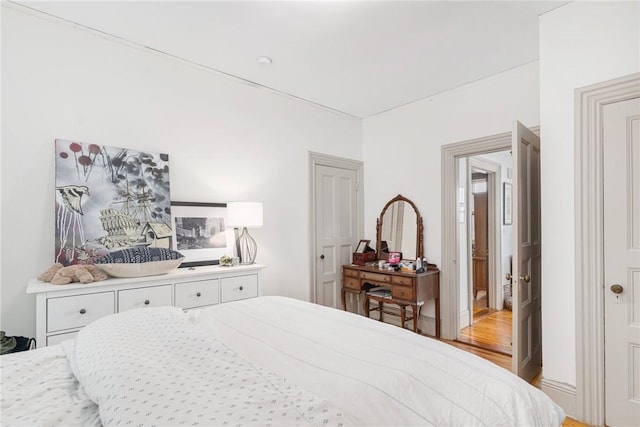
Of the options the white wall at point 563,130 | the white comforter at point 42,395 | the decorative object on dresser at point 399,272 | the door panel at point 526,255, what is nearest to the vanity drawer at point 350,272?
the decorative object on dresser at point 399,272

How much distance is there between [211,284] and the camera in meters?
2.54

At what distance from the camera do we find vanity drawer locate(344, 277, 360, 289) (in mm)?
3895

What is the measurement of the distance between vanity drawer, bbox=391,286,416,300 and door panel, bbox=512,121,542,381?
1.06 m

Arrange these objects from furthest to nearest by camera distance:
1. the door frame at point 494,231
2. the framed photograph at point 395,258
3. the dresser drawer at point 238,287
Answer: the door frame at point 494,231, the framed photograph at point 395,258, the dresser drawer at point 238,287

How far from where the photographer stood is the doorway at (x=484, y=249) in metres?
3.94

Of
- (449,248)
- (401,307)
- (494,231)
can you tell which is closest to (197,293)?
(401,307)

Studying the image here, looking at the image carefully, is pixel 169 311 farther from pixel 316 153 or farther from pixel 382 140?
pixel 382 140

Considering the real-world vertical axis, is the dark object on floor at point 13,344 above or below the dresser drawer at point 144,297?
below

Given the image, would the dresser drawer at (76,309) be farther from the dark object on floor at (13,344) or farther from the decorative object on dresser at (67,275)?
the dark object on floor at (13,344)

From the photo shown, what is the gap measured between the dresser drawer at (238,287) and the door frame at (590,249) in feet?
7.67

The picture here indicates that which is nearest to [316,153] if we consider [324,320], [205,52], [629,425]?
[205,52]

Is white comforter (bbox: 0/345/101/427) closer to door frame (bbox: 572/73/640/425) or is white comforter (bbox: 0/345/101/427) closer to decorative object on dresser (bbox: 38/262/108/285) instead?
decorative object on dresser (bbox: 38/262/108/285)

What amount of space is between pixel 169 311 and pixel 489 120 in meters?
3.25

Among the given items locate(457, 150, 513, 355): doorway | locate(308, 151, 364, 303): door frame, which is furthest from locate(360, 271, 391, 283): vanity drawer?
locate(457, 150, 513, 355): doorway
